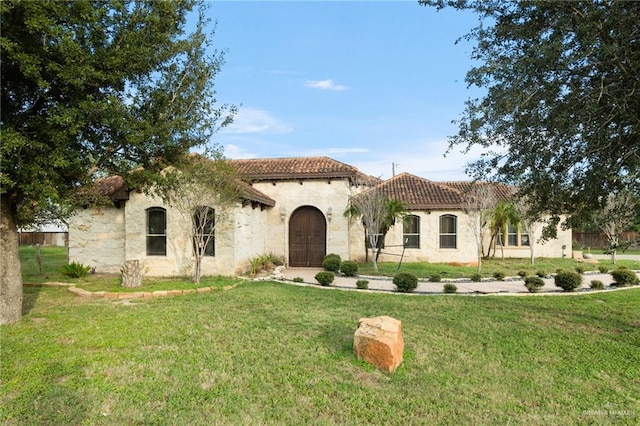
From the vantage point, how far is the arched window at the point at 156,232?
1330cm

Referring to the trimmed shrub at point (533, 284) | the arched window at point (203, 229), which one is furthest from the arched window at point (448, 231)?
the arched window at point (203, 229)

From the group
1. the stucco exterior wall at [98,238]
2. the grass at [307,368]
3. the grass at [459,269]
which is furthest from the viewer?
the grass at [459,269]

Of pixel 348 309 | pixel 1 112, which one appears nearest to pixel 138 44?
pixel 1 112

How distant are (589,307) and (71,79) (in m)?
11.3

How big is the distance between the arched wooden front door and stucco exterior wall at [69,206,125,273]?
282 inches

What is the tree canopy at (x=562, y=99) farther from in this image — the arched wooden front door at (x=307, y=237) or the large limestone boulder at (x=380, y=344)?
the arched wooden front door at (x=307, y=237)

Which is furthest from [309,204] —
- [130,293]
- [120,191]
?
[130,293]

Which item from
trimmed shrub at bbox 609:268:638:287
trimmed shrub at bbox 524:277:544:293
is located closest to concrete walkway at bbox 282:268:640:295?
trimmed shrub at bbox 524:277:544:293

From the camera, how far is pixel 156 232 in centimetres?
1334

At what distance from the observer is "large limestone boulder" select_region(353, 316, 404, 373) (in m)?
4.67

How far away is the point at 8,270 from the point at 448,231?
17541 millimetres

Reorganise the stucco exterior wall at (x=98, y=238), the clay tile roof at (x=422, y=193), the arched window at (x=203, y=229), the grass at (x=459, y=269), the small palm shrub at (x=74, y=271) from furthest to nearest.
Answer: the clay tile roof at (x=422, y=193) → the grass at (x=459, y=269) → the stucco exterior wall at (x=98, y=238) → the small palm shrub at (x=74, y=271) → the arched window at (x=203, y=229)

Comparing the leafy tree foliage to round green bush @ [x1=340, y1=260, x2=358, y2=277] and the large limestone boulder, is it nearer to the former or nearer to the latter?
the large limestone boulder

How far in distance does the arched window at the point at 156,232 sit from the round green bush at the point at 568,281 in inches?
511
